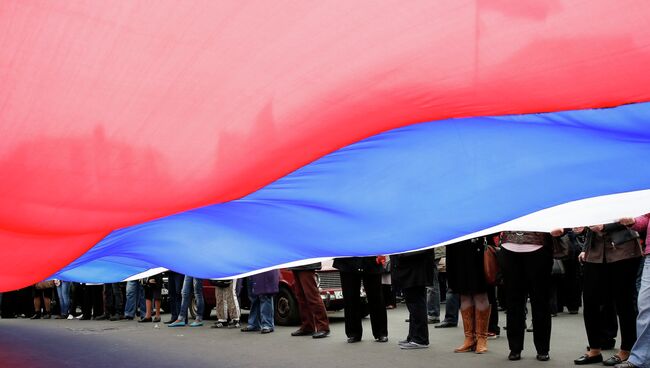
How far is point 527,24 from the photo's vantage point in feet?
8.77

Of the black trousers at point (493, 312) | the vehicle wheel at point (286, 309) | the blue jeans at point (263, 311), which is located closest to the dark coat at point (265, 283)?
the blue jeans at point (263, 311)

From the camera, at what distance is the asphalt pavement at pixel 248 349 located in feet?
25.0

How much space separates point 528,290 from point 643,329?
146 cm

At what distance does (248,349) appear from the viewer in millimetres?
9102

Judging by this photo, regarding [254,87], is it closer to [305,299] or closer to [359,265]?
[359,265]

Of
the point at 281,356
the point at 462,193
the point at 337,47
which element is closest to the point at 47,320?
the point at 281,356

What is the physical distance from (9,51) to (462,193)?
9.85ft

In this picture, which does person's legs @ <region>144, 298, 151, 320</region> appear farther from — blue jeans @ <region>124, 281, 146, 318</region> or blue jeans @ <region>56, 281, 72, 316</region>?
blue jeans @ <region>56, 281, 72, 316</region>

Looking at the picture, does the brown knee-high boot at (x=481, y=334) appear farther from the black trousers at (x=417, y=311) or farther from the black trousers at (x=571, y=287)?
the black trousers at (x=571, y=287)

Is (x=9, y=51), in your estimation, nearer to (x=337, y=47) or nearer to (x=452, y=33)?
(x=337, y=47)

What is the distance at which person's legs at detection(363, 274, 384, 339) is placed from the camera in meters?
9.33

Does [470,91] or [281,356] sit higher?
[470,91]

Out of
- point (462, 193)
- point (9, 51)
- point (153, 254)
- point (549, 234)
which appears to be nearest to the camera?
point (9, 51)

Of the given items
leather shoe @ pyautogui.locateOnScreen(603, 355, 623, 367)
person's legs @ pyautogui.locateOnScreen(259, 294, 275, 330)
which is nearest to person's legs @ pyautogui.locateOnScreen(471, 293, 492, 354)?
leather shoe @ pyautogui.locateOnScreen(603, 355, 623, 367)
